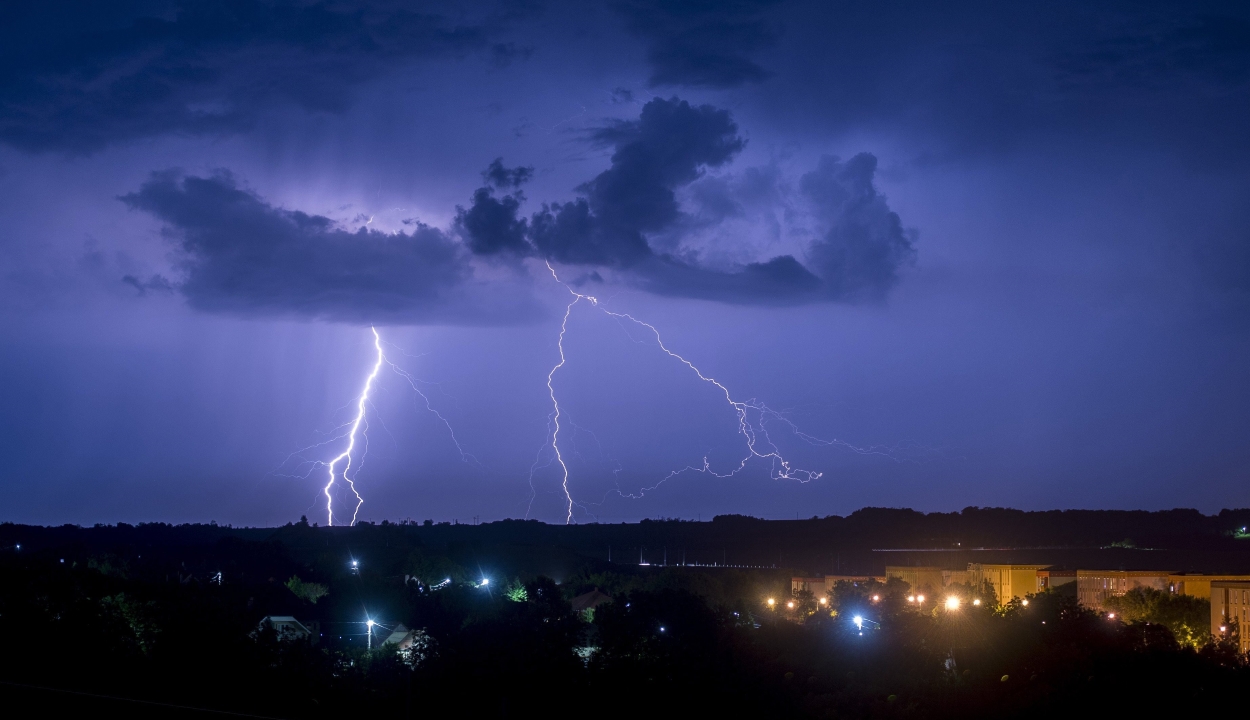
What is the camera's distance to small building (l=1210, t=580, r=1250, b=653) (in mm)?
32219

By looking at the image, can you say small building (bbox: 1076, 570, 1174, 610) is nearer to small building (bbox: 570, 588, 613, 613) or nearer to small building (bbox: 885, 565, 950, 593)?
small building (bbox: 885, 565, 950, 593)

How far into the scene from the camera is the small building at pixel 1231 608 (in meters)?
32.2

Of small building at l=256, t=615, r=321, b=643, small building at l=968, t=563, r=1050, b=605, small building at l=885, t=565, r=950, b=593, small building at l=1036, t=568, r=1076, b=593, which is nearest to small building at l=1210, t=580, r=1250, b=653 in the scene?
small building at l=1036, t=568, r=1076, b=593

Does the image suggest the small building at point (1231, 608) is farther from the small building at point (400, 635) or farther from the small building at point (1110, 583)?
the small building at point (400, 635)

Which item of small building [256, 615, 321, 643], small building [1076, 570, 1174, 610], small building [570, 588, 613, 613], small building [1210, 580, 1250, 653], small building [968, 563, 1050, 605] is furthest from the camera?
small building [968, 563, 1050, 605]

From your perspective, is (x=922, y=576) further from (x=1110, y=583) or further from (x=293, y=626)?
(x=293, y=626)

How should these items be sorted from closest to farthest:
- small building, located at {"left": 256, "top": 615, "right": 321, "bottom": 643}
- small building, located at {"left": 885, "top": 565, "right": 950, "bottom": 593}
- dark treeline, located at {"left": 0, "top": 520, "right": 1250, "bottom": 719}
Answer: dark treeline, located at {"left": 0, "top": 520, "right": 1250, "bottom": 719} < small building, located at {"left": 256, "top": 615, "right": 321, "bottom": 643} < small building, located at {"left": 885, "top": 565, "right": 950, "bottom": 593}

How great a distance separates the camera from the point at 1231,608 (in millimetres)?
33500

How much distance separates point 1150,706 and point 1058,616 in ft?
31.5

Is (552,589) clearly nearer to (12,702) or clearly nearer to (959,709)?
(959,709)

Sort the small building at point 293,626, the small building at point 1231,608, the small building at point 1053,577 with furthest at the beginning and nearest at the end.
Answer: the small building at point 1053,577
the small building at point 1231,608
the small building at point 293,626

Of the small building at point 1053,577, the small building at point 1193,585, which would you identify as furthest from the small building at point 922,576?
the small building at point 1193,585

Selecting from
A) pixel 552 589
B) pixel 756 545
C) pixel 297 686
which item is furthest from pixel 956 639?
pixel 756 545

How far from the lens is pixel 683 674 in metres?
19.0
